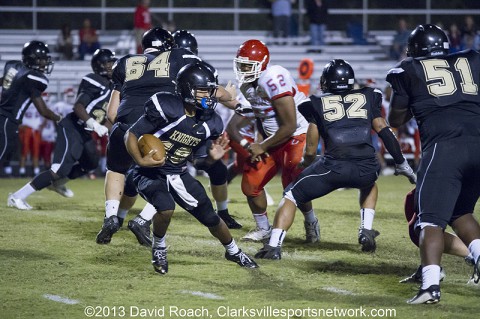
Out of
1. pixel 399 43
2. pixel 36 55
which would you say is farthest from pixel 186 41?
pixel 399 43

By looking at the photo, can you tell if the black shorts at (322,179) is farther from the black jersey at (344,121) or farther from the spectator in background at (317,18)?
the spectator in background at (317,18)

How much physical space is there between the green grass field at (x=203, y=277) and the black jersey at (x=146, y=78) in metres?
1.06

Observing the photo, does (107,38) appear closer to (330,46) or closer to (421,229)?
(330,46)

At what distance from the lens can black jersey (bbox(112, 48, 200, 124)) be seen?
6.87 metres

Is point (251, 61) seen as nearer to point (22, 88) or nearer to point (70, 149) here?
point (70, 149)

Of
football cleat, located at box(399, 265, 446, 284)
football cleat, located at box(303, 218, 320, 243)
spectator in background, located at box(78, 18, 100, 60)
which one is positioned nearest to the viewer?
football cleat, located at box(399, 265, 446, 284)

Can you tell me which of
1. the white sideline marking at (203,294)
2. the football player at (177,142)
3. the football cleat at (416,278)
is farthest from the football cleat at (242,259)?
the football cleat at (416,278)

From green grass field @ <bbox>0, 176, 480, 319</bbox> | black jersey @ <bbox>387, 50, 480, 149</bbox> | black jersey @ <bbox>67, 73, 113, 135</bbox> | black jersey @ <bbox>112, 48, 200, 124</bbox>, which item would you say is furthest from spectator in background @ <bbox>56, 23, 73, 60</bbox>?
black jersey @ <bbox>387, 50, 480, 149</bbox>

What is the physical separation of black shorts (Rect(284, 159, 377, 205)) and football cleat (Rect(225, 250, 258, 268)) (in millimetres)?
579

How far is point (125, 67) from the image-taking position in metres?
6.99

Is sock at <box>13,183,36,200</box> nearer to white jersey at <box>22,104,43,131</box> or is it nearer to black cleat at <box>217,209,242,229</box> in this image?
black cleat at <box>217,209,242,229</box>

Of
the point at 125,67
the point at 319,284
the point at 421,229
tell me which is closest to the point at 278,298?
the point at 319,284

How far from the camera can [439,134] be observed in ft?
16.5

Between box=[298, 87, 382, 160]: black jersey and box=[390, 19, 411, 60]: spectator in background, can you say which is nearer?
box=[298, 87, 382, 160]: black jersey
